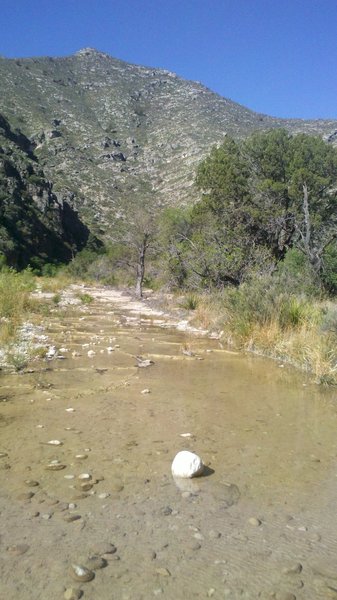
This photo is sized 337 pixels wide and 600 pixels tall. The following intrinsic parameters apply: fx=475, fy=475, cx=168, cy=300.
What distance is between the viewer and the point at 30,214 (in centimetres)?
5244

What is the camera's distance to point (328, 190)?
899 inches

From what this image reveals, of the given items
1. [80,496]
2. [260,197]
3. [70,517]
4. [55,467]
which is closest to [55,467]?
[55,467]

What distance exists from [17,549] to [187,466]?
54.8 inches

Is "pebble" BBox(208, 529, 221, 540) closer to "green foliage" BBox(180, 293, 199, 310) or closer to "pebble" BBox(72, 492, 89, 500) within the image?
"pebble" BBox(72, 492, 89, 500)

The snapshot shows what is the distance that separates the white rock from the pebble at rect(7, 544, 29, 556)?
4.30 ft

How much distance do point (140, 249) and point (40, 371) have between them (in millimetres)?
23894

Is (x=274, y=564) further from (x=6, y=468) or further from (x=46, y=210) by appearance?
(x=46, y=210)

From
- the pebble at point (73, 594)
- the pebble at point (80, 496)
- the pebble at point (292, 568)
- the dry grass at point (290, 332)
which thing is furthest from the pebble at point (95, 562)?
the dry grass at point (290, 332)

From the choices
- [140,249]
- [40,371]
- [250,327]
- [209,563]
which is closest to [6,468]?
[209,563]

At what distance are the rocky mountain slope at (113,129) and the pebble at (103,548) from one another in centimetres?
5121

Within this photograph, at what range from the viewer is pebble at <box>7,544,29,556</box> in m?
2.54

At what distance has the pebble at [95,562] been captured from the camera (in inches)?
96.3

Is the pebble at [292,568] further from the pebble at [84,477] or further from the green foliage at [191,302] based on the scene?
the green foliage at [191,302]

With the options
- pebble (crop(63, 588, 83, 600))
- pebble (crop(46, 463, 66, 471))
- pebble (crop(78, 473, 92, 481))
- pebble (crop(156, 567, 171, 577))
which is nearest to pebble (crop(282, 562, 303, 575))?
pebble (crop(156, 567, 171, 577))
